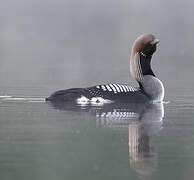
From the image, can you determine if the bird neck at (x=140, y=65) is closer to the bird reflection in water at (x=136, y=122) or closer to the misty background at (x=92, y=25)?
the bird reflection in water at (x=136, y=122)

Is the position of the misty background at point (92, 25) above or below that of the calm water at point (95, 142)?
above

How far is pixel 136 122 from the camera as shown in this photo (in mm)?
13961

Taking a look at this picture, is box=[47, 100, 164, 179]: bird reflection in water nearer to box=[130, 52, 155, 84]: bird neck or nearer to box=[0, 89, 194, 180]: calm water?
box=[0, 89, 194, 180]: calm water

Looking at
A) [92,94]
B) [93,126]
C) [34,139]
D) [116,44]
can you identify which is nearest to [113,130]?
[93,126]

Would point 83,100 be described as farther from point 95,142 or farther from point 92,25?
point 92,25

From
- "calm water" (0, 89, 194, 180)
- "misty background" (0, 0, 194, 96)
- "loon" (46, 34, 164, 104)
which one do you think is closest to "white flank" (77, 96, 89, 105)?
"loon" (46, 34, 164, 104)

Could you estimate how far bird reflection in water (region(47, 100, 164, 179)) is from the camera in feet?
34.0

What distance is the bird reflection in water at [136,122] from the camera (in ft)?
34.0

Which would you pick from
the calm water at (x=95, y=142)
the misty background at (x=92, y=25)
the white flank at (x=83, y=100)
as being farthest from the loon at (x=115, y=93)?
the misty background at (x=92, y=25)

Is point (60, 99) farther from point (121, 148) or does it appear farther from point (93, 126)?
point (121, 148)

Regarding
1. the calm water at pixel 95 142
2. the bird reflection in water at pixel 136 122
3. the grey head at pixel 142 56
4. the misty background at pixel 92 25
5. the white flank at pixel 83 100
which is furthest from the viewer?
the misty background at pixel 92 25

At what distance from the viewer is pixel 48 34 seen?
339ft

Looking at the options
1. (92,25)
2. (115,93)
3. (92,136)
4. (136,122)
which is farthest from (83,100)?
(92,25)

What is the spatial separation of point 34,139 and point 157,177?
8.97 ft
